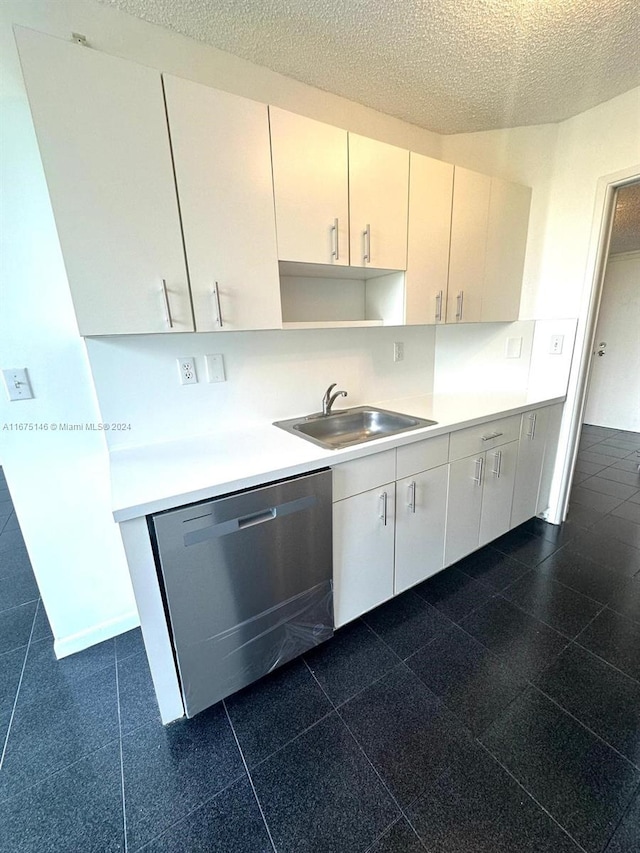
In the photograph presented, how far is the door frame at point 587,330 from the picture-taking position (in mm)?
1956

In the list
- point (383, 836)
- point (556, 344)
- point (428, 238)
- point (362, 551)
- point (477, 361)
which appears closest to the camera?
point (383, 836)

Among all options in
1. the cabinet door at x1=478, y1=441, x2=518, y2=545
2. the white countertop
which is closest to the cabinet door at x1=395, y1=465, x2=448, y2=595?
the white countertop

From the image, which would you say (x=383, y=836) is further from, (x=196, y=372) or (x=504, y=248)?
(x=504, y=248)

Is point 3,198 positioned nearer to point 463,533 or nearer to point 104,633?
point 104,633

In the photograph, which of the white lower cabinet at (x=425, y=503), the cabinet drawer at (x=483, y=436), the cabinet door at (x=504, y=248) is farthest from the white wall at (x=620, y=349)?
the cabinet drawer at (x=483, y=436)

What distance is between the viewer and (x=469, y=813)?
1.02m

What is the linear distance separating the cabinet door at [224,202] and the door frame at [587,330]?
1.90 meters

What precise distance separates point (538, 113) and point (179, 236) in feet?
7.16

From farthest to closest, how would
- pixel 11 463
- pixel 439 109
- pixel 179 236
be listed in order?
pixel 439 109, pixel 11 463, pixel 179 236

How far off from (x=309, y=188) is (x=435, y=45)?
816mm

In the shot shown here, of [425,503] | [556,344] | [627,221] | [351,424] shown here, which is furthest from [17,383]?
[627,221]

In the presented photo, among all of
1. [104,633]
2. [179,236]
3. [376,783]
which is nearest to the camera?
[376,783]

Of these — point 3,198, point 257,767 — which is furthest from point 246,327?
point 257,767

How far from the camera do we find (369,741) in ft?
3.97
